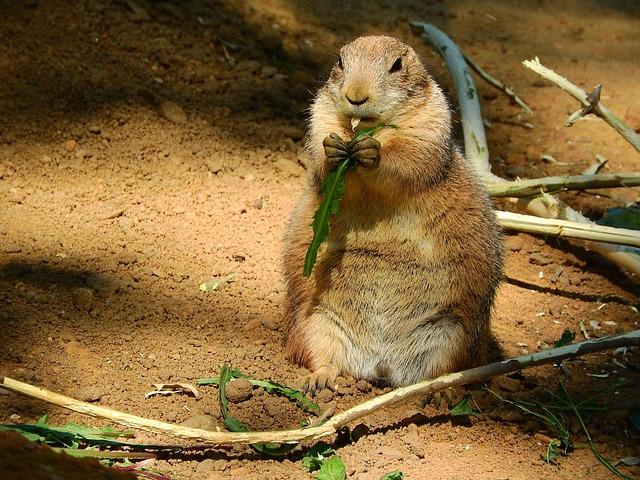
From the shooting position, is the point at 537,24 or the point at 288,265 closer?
the point at 288,265

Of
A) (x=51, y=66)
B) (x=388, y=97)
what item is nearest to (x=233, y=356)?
(x=388, y=97)

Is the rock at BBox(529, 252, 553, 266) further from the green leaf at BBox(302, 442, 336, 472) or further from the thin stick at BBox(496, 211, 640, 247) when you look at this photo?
the green leaf at BBox(302, 442, 336, 472)

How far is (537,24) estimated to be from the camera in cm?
754

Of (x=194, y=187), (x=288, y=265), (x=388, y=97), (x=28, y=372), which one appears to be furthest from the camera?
(x=194, y=187)

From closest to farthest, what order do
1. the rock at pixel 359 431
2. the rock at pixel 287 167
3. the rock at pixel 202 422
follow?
the rock at pixel 202 422
the rock at pixel 359 431
the rock at pixel 287 167

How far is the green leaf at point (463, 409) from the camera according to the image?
12.3 ft

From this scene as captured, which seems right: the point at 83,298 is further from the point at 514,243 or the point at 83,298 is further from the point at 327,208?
the point at 514,243

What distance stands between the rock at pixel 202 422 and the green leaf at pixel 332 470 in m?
0.47

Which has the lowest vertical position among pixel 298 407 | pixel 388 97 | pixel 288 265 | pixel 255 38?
pixel 298 407

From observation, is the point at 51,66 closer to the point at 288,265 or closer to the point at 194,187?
the point at 194,187

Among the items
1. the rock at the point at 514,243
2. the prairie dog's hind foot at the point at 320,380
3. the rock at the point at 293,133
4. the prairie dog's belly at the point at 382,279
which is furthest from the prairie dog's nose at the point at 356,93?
the rock at the point at 293,133

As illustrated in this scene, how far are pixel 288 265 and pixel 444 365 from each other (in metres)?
0.82

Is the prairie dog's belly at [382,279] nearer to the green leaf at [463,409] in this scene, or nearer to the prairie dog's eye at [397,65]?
the green leaf at [463,409]

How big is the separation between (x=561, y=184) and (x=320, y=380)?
1.86m
